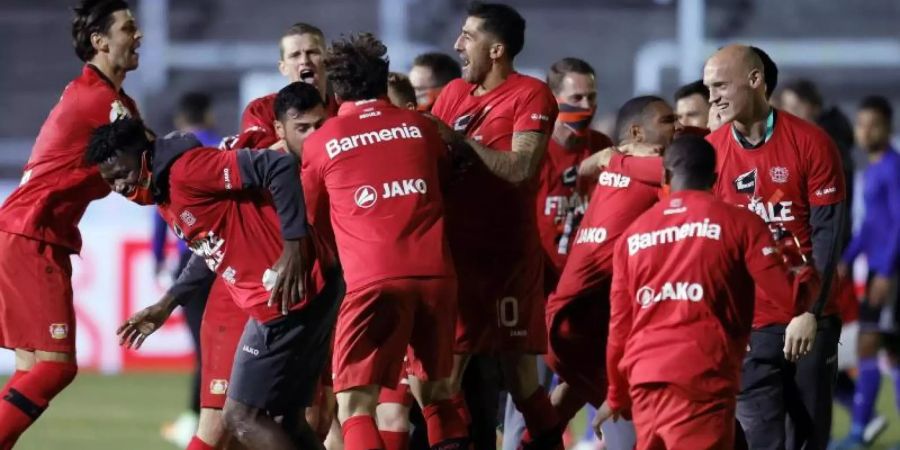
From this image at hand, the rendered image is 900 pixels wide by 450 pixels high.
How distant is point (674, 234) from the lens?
603 cm

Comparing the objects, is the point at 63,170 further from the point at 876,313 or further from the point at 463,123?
the point at 876,313

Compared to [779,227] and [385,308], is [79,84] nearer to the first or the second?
[385,308]

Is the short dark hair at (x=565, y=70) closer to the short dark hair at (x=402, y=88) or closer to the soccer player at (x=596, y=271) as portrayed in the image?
the soccer player at (x=596, y=271)

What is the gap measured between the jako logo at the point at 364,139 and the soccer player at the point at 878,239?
17.7 ft

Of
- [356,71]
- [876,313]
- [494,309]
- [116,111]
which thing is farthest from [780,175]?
[876,313]

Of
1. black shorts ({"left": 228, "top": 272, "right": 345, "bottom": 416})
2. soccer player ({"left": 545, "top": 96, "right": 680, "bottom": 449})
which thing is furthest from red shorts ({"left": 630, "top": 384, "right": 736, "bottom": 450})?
soccer player ({"left": 545, "top": 96, "right": 680, "bottom": 449})

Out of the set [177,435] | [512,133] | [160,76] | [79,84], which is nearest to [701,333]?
[512,133]

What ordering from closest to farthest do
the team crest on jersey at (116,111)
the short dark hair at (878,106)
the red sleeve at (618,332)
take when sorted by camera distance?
the red sleeve at (618,332) < the team crest on jersey at (116,111) < the short dark hair at (878,106)

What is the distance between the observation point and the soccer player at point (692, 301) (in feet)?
19.6

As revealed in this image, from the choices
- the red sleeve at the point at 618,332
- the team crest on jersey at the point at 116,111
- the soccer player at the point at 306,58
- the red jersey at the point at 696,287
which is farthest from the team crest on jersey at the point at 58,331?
the red jersey at the point at 696,287

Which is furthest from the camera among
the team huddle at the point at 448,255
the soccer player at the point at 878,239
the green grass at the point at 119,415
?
the soccer player at the point at 878,239

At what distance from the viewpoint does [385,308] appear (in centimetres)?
666

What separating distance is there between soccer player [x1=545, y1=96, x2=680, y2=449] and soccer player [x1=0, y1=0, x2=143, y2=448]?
2166 mm

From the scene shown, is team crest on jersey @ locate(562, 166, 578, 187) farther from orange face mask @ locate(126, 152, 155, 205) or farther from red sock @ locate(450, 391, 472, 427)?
orange face mask @ locate(126, 152, 155, 205)
